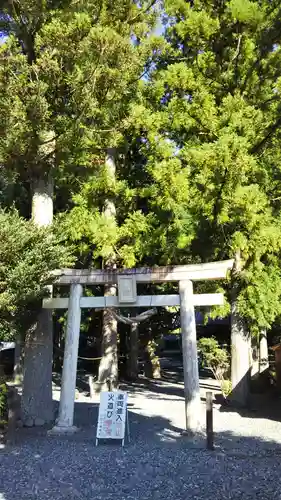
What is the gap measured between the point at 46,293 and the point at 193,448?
3705 mm

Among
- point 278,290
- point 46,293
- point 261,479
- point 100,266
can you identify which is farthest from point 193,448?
point 100,266

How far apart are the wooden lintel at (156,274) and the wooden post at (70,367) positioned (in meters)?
0.23

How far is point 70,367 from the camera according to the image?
8.43 meters

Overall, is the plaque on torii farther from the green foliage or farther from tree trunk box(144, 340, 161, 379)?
tree trunk box(144, 340, 161, 379)

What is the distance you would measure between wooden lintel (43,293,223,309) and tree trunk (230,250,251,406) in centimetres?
319

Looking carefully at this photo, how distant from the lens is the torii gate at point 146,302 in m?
7.92

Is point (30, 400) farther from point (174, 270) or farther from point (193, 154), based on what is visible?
point (193, 154)

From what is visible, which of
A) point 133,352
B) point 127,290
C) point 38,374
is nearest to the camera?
point 127,290

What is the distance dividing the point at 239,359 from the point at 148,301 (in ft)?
13.5

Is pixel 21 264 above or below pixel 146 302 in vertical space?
above

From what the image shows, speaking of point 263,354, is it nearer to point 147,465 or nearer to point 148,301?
point 148,301

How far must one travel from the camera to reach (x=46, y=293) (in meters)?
8.34

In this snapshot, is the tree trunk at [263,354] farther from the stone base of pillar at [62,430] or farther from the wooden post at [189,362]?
the stone base of pillar at [62,430]

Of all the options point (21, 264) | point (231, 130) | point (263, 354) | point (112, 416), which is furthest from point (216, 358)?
point (263, 354)
